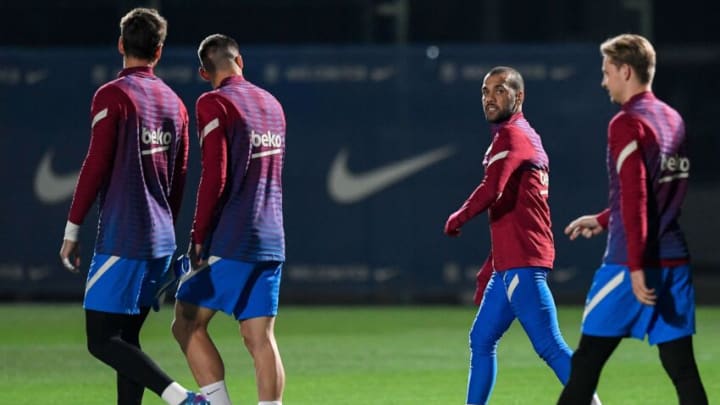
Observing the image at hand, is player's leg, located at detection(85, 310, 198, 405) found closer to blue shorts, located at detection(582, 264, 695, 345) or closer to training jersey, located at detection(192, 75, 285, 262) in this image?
training jersey, located at detection(192, 75, 285, 262)

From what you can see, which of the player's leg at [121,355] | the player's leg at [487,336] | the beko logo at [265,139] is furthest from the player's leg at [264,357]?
the player's leg at [487,336]

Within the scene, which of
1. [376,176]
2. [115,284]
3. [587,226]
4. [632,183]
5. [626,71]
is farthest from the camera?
[376,176]

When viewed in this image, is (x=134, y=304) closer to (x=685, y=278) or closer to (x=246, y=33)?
(x=685, y=278)

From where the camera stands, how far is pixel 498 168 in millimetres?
8766

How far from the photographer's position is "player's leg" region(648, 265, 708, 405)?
750 cm

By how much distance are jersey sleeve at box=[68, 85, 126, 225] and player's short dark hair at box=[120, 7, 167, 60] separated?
0.29 metres

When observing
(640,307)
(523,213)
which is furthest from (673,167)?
(523,213)

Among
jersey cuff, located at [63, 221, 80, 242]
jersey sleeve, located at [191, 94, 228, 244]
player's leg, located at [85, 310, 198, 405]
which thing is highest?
jersey sleeve, located at [191, 94, 228, 244]

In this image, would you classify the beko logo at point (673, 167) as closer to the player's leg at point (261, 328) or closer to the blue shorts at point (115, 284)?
the player's leg at point (261, 328)

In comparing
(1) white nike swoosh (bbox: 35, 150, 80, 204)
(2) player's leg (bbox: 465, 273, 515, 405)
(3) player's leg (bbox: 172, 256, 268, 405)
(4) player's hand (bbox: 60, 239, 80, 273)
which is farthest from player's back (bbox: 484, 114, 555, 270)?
(1) white nike swoosh (bbox: 35, 150, 80, 204)

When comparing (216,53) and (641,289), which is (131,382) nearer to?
(216,53)

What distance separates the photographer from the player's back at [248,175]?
8.51m

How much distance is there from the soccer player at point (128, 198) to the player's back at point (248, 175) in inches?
12.5

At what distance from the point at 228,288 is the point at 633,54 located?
2.46m
